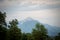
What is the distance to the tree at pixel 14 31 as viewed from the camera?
3.58 metres

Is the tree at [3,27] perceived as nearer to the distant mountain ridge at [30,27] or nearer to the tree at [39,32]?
the distant mountain ridge at [30,27]

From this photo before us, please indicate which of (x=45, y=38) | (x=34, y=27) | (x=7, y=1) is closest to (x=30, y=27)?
(x=34, y=27)

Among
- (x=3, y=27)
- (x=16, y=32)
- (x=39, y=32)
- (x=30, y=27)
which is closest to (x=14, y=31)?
(x=16, y=32)

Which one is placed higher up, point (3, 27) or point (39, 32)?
point (3, 27)

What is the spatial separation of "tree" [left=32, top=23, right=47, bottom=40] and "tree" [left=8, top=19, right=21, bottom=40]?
1.09ft

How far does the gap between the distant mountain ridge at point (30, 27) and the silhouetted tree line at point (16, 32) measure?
0.07 metres

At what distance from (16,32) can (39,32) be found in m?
0.51

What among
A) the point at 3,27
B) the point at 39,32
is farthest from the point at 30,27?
the point at 3,27

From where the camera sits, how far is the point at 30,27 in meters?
3.66

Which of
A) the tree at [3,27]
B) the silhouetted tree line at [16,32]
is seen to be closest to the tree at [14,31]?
the silhouetted tree line at [16,32]

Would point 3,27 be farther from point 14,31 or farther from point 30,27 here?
point 30,27

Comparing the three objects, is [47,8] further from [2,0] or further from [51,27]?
[2,0]

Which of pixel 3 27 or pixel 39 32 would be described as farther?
pixel 39 32

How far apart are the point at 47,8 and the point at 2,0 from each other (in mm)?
1024
